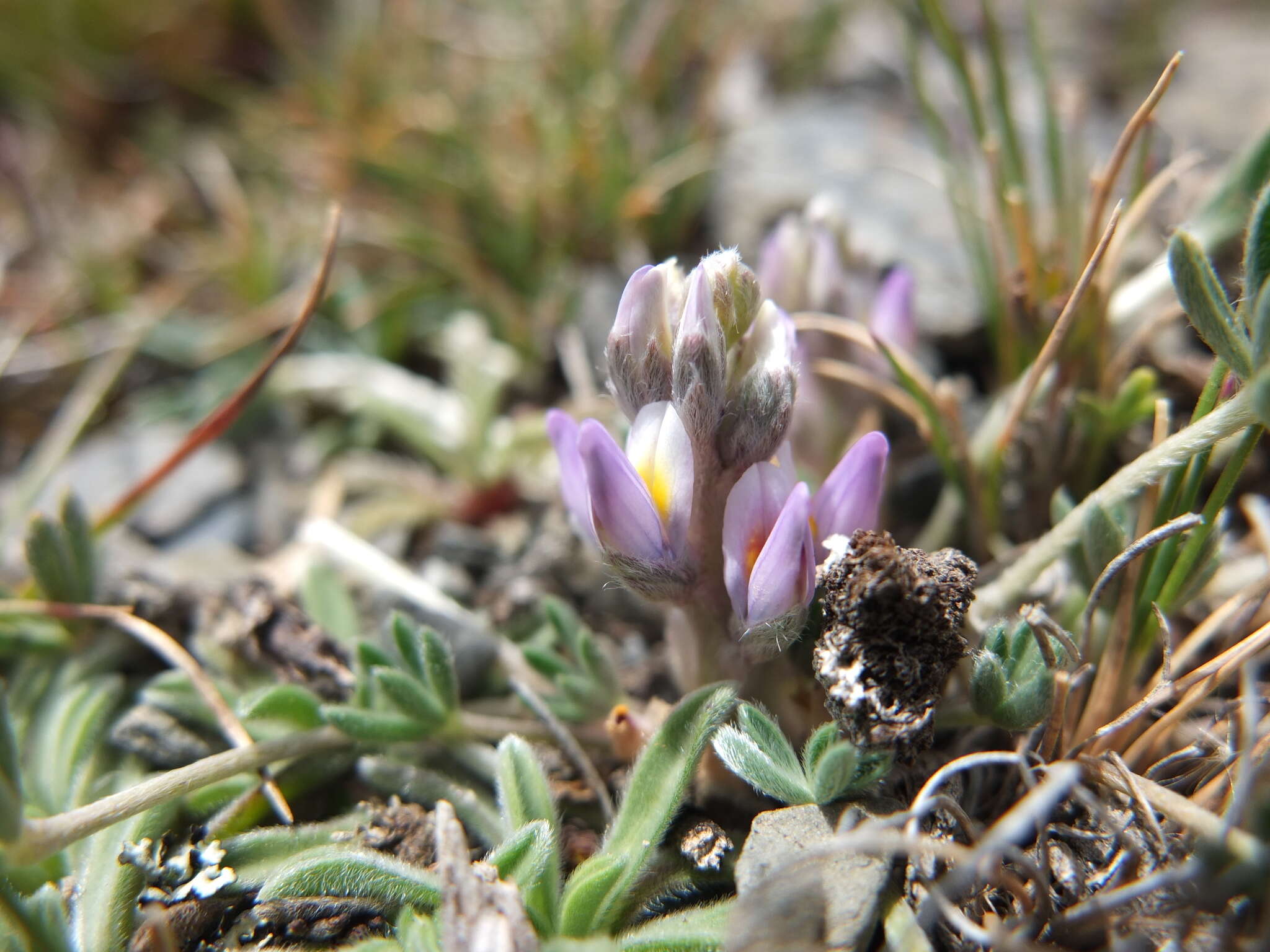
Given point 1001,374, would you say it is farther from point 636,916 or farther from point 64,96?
point 64,96

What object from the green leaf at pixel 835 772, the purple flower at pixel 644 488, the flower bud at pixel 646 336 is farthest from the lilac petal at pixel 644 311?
the green leaf at pixel 835 772

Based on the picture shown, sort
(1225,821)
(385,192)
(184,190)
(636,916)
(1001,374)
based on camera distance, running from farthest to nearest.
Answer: (184,190)
(385,192)
(1001,374)
(636,916)
(1225,821)

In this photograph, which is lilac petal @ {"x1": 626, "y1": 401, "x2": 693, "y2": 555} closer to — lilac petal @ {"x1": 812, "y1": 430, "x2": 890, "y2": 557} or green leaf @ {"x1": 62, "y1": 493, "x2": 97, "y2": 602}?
lilac petal @ {"x1": 812, "y1": 430, "x2": 890, "y2": 557}

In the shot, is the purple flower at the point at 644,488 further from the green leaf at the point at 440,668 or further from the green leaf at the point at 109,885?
the green leaf at the point at 109,885

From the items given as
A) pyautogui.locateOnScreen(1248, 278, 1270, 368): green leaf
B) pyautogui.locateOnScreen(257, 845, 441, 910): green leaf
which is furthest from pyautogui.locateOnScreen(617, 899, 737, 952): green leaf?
pyautogui.locateOnScreen(1248, 278, 1270, 368): green leaf

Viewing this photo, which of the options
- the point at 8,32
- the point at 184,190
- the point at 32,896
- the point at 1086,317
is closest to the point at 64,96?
the point at 8,32

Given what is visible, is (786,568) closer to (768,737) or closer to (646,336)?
(768,737)

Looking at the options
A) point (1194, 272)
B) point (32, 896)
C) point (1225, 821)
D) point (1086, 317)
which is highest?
point (1194, 272)
